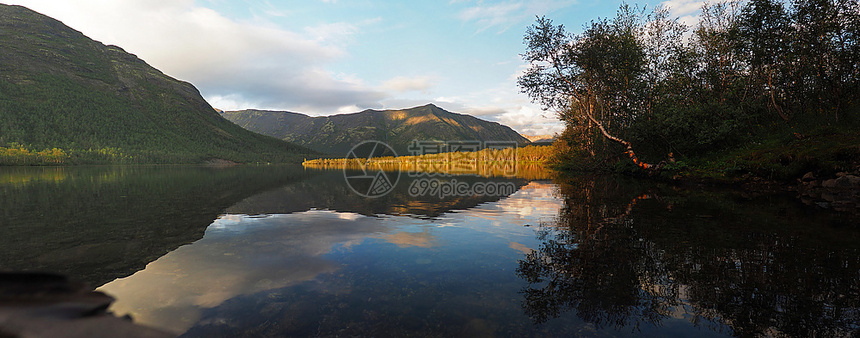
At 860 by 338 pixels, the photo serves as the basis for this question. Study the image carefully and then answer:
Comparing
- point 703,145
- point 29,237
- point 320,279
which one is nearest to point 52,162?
point 29,237

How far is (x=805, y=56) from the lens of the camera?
3088 cm

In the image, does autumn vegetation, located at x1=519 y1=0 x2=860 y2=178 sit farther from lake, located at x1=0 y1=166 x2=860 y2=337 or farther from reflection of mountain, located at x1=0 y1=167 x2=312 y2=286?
reflection of mountain, located at x1=0 y1=167 x2=312 y2=286

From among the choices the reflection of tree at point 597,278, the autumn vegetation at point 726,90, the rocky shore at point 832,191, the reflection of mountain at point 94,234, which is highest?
the autumn vegetation at point 726,90

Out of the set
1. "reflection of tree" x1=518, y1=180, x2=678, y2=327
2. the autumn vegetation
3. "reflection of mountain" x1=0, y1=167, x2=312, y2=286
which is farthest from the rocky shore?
"reflection of mountain" x1=0, y1=167, x2=312, y2=286

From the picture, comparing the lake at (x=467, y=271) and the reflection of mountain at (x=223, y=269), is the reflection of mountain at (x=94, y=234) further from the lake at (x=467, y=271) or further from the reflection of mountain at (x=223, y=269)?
the reflection of mountain at (x=223, y=269)

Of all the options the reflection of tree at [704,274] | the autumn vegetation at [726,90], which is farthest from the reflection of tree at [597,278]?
the autumn vegetation at [726,90]

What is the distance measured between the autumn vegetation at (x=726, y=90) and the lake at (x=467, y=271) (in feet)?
58.2

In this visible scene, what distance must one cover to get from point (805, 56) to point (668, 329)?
4291 centimetres

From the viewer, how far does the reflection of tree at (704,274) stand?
195 inches

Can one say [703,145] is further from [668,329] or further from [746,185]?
[668,329]

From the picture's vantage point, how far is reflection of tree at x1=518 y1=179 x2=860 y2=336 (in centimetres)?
496

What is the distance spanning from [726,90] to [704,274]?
45.2 meters

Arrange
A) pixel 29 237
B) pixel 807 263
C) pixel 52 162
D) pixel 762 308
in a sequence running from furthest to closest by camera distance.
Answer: pixel 52 162 → pixel 29 237 → pixel 807 263 → pixel 762 308

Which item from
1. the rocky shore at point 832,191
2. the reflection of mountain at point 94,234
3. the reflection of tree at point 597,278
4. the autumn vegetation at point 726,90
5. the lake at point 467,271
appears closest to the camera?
the lake at point 467,271
